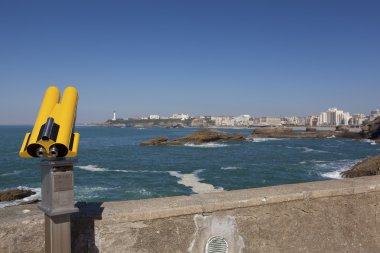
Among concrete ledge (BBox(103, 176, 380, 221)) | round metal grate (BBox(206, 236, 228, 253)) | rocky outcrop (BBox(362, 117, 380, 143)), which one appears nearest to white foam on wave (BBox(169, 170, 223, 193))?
concrete ledge (BBox(103, 176, 380, 221))

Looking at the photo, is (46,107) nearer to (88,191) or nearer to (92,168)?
(88,191)

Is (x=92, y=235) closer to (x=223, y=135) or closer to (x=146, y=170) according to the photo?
(x=146, y=170)

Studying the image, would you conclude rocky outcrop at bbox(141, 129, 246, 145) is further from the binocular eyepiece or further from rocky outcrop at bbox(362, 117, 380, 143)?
the binocular eyepiece

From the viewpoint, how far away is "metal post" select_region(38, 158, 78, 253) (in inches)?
102

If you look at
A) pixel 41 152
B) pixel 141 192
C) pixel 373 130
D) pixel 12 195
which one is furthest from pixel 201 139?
pixel 41 152

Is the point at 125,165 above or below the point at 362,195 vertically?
below

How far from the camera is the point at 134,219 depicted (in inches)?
126

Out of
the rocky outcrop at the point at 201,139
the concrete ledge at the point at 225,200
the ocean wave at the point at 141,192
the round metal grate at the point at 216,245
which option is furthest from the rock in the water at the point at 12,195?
the rocky outcrop at the point at 201,139

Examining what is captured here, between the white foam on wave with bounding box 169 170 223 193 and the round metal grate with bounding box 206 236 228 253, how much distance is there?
17613mm

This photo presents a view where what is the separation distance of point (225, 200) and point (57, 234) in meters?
1.69

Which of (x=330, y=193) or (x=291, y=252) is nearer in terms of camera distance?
(x=291, y=252)

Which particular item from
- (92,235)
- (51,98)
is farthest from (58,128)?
(92,235)

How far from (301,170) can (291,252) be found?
29611 mm

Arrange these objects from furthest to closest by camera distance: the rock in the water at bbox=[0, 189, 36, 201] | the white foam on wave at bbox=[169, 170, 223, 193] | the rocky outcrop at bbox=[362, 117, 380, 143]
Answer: the rocky outcrop at bbox=[362, 117, 380, 143]
the white foam on wave at bbox=[169, 170, 223, 193]
the rock in the water at bbox=[0, 189, 36, 201]
